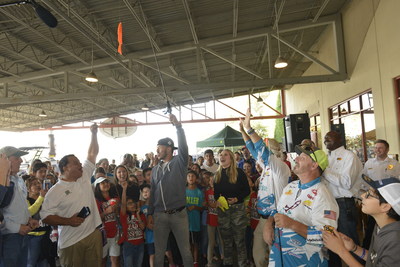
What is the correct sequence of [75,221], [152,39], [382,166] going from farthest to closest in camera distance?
[152,39] → [382,166] → [75,221]

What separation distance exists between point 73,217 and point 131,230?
1.16m

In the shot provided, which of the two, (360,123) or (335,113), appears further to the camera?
(335,113)

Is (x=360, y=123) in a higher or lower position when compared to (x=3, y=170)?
higher

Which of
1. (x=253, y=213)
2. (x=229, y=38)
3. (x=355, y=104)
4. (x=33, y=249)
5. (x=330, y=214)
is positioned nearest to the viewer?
(x=330, y=214)

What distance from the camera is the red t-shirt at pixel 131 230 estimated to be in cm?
358

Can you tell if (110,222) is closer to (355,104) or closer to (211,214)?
(211,214)

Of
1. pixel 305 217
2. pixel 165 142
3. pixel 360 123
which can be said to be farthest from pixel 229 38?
pixel 305 217

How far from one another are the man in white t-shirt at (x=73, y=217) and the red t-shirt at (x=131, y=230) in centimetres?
78

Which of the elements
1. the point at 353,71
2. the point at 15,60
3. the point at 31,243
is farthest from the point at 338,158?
the point at 15,60

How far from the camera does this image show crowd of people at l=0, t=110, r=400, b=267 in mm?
1832

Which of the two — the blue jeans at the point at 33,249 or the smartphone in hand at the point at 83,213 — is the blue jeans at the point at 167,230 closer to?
the smartphone in hand at the point at 83,213

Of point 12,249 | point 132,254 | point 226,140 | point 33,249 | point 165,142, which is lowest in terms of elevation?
point 132,254

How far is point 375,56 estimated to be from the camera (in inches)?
287

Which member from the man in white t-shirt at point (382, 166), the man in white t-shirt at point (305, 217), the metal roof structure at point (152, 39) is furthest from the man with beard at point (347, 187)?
the metal roof structure at point (152, 39)
